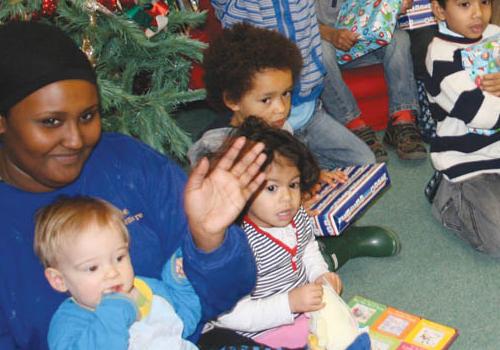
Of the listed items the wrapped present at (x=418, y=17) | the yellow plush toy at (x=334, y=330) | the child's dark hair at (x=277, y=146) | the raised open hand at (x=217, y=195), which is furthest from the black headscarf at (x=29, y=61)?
the wrapped present at (x=418, y=17)

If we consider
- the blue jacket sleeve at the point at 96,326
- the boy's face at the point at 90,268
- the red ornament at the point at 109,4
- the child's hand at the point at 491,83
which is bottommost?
the child's hand at the point at 491,83

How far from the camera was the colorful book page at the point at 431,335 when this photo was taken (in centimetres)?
203

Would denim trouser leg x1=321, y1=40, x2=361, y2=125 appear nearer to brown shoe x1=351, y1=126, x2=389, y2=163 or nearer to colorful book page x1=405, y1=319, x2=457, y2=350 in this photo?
brown shoe x1=351, y1=126, x2=389, y2=163

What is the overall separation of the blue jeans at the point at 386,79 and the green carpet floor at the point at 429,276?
52 cm

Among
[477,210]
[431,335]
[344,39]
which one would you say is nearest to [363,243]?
[477,210]

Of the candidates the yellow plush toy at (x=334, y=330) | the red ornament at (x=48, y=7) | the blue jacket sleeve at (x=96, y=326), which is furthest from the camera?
the red ornament at (x=48, y=7)

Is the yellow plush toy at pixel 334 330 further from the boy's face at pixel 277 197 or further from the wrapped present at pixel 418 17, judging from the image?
the wrapped present at pixel 418 17

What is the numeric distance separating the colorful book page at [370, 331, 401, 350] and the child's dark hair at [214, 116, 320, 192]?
0.51 m

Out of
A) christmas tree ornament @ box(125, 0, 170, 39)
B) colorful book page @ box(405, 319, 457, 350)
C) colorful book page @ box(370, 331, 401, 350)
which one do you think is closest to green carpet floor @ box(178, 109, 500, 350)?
colorful book page @ box(405, 319, 457, 350)

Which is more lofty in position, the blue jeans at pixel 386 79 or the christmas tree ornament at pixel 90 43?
the christmas tree ornament at pixel 90 43

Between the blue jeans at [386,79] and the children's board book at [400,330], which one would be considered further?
the blue jeans at [386,79]

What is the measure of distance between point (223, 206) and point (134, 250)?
292mm

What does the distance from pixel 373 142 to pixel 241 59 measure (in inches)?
42.3

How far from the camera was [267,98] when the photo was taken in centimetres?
224
